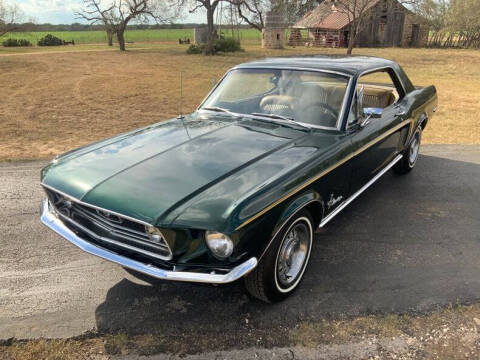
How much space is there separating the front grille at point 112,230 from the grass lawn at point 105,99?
4186mm

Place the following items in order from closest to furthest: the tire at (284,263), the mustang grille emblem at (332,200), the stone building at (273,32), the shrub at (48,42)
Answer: the tire at (284,263)
the mustang grille emblem at (332,200)
the stone building at (273,32)
the shrub at (48,42)

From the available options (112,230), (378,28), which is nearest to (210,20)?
(378,28)

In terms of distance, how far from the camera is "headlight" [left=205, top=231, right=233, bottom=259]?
229 centimetres

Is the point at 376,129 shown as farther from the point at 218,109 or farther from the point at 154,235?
the point at 154,235

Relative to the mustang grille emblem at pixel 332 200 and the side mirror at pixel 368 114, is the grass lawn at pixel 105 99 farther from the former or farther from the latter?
the mustang grille emblem at pixel 332 200

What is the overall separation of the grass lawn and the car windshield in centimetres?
387

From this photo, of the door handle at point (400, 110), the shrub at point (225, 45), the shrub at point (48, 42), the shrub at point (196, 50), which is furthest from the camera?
the shrub at point (48, 42)

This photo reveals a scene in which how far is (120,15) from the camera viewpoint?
33312mm

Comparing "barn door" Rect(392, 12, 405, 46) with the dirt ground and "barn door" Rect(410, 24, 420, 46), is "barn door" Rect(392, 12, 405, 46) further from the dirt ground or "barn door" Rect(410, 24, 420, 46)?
the dirt ground

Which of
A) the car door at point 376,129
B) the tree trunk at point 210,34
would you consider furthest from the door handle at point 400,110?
the tree trunk at point 210,34

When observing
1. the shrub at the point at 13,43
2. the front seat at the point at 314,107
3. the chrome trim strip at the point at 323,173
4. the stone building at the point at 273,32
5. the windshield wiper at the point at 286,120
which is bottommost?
the chrome trim strip at the point at 323,173

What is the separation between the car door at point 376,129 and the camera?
3.67 metres

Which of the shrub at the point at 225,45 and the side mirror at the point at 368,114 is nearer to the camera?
the side mirror at the point at 368,114

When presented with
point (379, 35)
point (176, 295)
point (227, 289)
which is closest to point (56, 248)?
point (176, 295)
